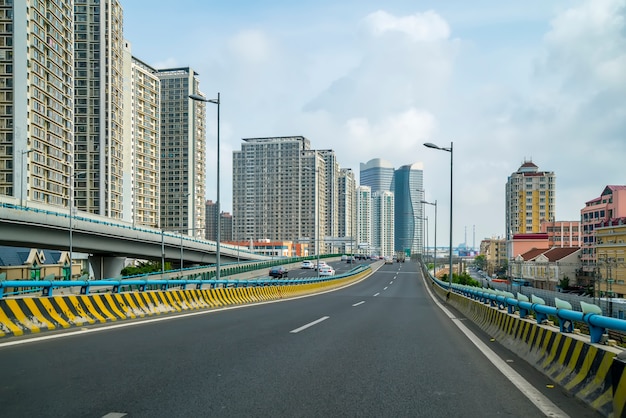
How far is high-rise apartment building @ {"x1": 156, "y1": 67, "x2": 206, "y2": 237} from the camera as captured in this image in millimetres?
138000

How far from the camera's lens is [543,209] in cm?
15188

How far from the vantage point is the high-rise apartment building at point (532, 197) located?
495 feet

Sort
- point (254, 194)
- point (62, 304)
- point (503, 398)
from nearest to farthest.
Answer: point (503, 398)
point (62, 304)
point (254, 194)

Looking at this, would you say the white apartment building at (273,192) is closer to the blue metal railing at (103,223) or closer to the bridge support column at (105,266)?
the blue metal railing at (103,223)

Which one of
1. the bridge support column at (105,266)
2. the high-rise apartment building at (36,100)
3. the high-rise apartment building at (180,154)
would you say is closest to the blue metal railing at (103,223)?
the bridge support column at (105,266)

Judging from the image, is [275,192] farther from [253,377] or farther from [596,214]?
[253,377]

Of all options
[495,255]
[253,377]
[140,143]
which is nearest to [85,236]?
[253,377]

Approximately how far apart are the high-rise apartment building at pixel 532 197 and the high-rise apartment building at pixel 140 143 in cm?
9917

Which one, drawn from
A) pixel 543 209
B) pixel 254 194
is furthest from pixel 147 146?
pixel 543 209

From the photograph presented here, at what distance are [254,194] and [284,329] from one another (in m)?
153

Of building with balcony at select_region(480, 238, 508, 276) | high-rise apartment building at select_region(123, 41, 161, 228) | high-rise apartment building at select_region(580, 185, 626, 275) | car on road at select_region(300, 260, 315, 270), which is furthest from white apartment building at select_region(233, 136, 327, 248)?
high-rise apartment building at select_region(580, 185, 626, 275)

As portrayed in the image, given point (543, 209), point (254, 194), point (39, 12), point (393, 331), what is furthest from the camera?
point (254, 194)

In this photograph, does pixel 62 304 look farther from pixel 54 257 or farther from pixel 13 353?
pixel 54 257

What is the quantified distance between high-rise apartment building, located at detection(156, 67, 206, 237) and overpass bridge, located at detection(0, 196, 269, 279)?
68.0m
